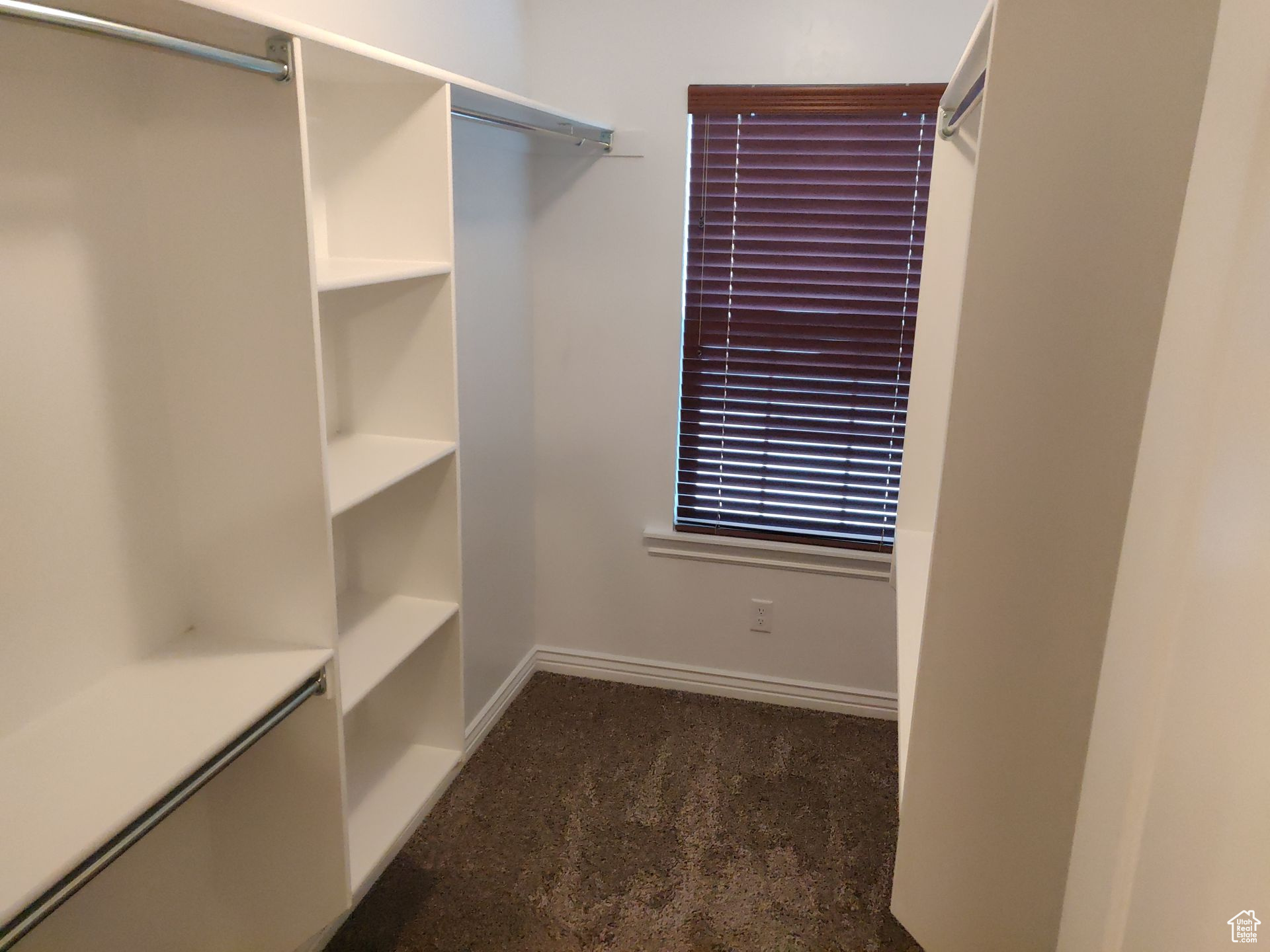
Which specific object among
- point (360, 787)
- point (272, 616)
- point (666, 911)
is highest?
point (272, 616)

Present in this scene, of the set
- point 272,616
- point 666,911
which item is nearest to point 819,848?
point 666,911

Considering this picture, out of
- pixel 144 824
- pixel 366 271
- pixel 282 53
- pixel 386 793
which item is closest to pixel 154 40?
pixel 282 53

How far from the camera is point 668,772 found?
272 cm

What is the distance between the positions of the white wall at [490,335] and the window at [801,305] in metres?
0.54

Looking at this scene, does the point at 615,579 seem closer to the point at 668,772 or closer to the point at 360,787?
the point at 668,772

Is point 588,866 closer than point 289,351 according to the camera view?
No

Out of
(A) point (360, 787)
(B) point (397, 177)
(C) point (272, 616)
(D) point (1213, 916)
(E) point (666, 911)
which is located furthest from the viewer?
(E) point (666, 911)

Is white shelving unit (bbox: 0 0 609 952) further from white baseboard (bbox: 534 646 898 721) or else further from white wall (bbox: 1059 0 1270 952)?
white baseboard (bbox: 534 646 898 721)

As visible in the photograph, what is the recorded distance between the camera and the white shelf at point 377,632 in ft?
5.42

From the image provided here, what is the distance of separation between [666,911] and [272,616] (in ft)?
4.12

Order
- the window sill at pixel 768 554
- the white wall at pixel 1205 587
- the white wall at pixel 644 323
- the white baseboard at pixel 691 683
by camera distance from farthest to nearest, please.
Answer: the white baseboard at pixel 691 683, the window sill at pixel 768 554, the white wall at pixel 644 323, the white wall at pixel 1205 587

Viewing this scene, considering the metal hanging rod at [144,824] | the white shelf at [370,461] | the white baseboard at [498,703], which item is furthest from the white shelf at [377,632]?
the white baseboard at [498,703]

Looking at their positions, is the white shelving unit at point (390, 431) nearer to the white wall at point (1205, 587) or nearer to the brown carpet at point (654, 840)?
the brown carpet at point (654, 840)

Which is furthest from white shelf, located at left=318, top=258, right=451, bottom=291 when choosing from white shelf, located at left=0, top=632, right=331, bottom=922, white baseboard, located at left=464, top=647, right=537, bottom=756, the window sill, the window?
the window sill
